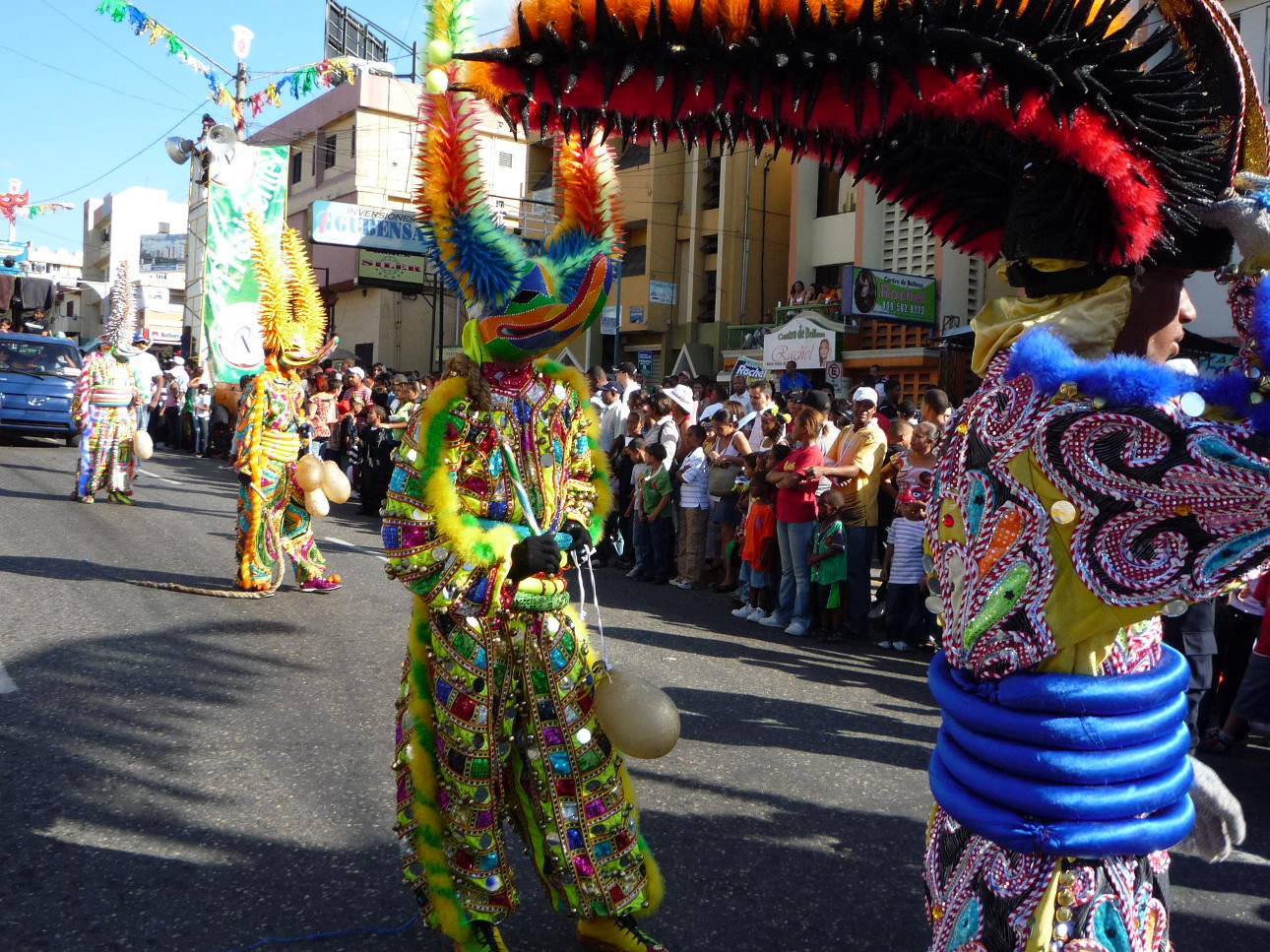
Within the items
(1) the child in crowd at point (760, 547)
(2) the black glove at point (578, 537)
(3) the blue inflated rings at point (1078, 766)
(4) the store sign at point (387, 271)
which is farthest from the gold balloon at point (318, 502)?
(4) the store sign at point (387, 271)

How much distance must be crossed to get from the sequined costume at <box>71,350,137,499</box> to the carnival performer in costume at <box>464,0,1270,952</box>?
12.6 m

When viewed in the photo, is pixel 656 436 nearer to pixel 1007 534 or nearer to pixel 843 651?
pixel 843 651

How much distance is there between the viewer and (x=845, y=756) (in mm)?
4914

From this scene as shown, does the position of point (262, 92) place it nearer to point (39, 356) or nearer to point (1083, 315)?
point (39, 356)

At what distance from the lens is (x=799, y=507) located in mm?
7797

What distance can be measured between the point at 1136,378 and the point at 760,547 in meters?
6.82

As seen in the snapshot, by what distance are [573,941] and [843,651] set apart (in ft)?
14.6

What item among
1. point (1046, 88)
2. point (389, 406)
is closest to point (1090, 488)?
point (1046, 88)

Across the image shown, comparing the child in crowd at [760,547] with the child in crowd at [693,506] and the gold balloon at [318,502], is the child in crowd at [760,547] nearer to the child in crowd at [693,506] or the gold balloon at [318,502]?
the child in crowd at [693,506]

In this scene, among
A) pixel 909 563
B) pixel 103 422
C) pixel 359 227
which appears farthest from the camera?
pixel 359 227

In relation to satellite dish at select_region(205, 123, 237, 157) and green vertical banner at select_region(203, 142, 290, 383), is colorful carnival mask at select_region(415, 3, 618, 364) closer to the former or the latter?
green vertical banner at select_region(203, 142, 290, 383)

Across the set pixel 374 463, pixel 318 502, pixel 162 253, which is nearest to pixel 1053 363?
pixel 318 502

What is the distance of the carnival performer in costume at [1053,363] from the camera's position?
1429 millimetres

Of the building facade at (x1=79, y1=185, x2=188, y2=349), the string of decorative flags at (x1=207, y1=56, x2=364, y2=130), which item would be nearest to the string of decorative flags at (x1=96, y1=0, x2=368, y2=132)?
the string of decorative flags at (x1=207, y1=56, x2=364, y2=130)
